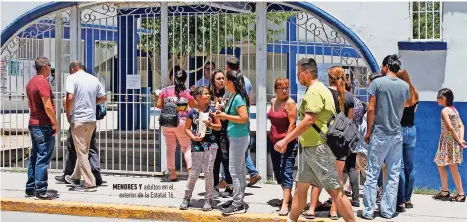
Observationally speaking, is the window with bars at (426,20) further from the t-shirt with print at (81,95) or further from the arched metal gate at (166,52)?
the t-shirt with print at (81,95)

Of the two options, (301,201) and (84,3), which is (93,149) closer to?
(84,3)

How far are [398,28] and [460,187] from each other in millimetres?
2235

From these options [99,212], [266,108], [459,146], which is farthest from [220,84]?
[459,146]

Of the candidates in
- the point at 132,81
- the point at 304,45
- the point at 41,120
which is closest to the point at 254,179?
the point at 304,45

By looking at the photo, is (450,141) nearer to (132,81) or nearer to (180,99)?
(180,99)

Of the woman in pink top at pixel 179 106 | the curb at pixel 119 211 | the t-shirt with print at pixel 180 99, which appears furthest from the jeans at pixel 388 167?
the t-shirt with print at pixel 180 99

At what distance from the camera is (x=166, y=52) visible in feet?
29.1

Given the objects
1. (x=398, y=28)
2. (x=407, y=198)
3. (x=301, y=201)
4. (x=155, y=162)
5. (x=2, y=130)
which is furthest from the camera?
(x=2, y=130)

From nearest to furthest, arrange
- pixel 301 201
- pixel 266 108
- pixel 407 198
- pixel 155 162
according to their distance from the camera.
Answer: pixel 301 201, pixel 407 198, pixel 266 108, pixel 155 162

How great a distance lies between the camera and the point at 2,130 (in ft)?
33.5

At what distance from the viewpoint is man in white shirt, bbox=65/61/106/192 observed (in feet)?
25.1

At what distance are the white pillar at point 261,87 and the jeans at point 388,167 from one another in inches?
92.3

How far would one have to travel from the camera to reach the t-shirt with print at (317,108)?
223 inches

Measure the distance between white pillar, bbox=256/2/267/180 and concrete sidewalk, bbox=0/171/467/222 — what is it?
440 mm
